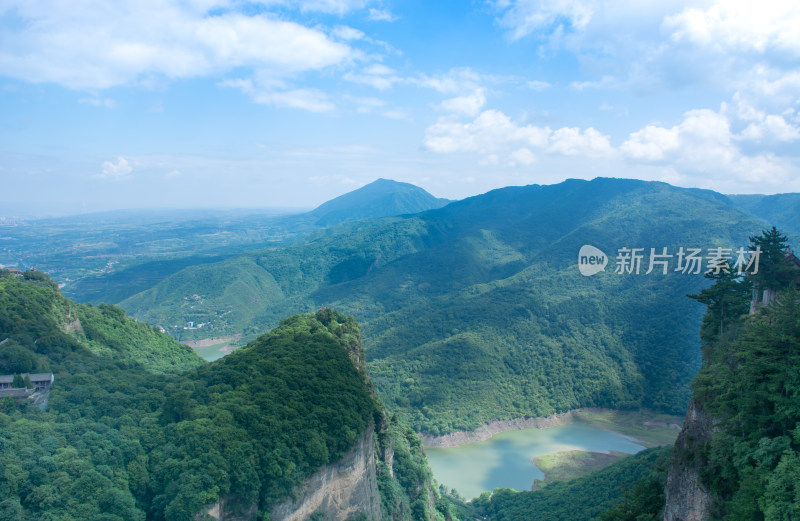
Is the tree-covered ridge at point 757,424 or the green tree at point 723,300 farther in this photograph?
the green tree at point 723,300

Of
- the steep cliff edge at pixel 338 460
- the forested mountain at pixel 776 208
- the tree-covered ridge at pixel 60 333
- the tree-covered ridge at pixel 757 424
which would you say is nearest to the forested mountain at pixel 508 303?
the forested mountain at pixel 776 208

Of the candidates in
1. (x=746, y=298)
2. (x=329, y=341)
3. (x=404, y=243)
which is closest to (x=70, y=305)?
(x=329, y=341)

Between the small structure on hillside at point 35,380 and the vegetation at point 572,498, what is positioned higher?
the small structure on hillside at point 35,380

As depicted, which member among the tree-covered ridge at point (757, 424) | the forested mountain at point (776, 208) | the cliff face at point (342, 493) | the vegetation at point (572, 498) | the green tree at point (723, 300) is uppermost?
the forested mountain at point (776, 208)

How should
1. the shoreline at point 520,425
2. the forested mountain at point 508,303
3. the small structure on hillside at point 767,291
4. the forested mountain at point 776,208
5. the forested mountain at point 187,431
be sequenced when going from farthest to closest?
the forested mountain at point 776,208
the forested mountain at point 508,303
the shoreline at point 520,425
the small structure on hillside at point 767,291
the forested mountain at point 187,431

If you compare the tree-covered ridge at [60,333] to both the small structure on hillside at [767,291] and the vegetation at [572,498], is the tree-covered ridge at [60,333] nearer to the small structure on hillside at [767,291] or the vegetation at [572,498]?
the vegetation at [572,498]

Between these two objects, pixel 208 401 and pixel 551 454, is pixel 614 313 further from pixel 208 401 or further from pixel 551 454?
pixel 208 401

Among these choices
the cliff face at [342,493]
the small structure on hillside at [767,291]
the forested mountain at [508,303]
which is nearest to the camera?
the small structure on hillside at [767,291]
